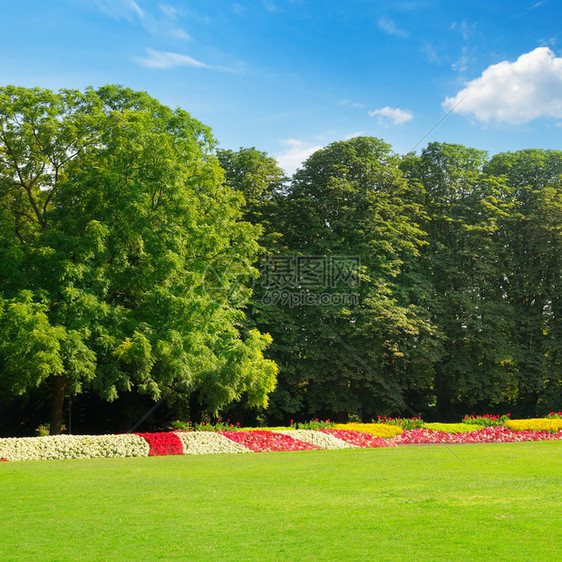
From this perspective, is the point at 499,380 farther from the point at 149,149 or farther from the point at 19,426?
the point at 19,426

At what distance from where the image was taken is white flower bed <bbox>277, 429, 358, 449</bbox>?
16.9m

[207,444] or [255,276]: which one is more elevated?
[255,276]

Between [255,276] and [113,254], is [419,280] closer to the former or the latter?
[255,276]

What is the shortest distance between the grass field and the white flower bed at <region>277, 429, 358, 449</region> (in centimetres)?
541

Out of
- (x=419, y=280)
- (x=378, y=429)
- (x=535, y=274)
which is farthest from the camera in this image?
(x=535, y=274)

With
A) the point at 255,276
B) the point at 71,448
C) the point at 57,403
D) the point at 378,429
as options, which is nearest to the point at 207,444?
the point at 71,448

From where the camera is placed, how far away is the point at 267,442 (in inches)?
645

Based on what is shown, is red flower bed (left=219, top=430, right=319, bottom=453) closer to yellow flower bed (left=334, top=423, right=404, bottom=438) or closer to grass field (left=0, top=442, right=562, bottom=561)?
yellow flower bed (left=334, top=423, right=404, bottom=438)

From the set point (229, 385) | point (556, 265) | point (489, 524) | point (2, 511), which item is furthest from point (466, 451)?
point (556, 265)

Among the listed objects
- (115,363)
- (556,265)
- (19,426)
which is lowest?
(19,426)

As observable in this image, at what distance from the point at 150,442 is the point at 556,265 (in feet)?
76.4

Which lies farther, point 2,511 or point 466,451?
point 466,451

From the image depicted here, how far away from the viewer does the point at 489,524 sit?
6.11 metres

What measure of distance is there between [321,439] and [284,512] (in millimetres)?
10605
